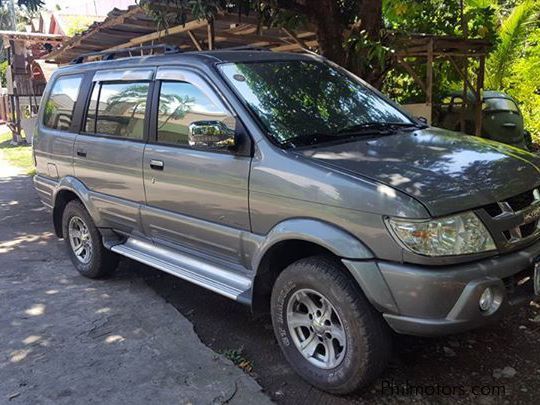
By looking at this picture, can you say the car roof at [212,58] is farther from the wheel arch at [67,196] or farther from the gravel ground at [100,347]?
the gravel ground at [100,347]

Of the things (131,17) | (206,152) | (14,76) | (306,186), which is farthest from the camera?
(14,76)

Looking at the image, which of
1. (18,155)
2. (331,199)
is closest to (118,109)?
(331,199)

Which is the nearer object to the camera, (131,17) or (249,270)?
(249,270)

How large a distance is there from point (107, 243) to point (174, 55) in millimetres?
1874

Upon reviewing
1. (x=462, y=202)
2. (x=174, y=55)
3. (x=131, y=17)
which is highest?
(x=131, y=17)

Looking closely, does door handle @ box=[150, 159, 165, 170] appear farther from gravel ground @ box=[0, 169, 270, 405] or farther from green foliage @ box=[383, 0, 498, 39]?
green foliage @ box=[383, 0, 498, 39]

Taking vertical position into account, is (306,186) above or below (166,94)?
below

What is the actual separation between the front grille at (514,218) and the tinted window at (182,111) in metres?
1.74

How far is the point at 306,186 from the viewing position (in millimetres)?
3160

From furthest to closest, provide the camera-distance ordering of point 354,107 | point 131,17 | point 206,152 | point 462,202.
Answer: point 131,17
point 354,107
point 206,152
point 462,202

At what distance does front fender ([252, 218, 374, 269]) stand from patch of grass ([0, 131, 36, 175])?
37.1ft

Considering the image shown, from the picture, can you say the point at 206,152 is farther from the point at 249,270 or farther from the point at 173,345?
the point at 173,345

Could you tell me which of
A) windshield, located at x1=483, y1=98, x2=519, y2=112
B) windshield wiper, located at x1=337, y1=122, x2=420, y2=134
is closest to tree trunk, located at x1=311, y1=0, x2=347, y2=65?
windshield wiper, located at x1=337, y1=122, x2=420, y2=134

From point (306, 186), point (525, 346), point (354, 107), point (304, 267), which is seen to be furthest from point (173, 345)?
point (525, 346)
